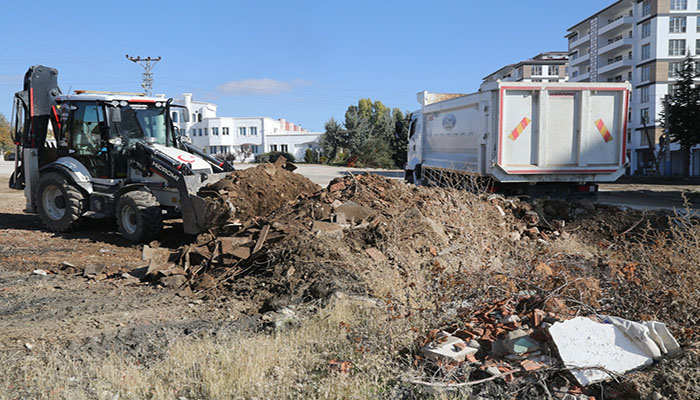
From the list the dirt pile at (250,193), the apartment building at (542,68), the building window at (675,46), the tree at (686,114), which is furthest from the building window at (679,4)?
the dirt pile at (250,193)

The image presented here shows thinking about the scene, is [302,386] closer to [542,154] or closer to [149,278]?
[149,278]

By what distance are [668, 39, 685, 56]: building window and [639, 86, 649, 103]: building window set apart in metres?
4.03

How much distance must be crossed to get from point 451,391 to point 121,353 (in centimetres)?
282

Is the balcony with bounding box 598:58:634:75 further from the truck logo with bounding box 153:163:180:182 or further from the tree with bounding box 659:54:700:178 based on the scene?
the truck logo with bounding box 153:163:180:182

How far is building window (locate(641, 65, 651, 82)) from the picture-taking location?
5806 centimetres

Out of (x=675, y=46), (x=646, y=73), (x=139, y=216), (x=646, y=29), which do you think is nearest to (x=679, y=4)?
(x=646, y=29)

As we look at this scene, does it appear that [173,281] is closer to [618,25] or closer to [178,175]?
[178,175]

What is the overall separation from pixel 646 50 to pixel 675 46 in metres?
2.70

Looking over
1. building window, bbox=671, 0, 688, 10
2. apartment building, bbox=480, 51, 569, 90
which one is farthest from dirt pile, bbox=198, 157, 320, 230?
apartment building, bbox=480, 51, 569, 90

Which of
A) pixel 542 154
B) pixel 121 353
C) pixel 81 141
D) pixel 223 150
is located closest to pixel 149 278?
pixel 121 353

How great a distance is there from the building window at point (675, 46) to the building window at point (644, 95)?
13.2ft

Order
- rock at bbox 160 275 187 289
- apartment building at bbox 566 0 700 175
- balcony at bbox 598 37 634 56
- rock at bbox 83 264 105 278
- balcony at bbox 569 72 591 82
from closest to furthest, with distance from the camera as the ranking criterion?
rock at bbox 160 275 187 289
rock at bbox 83 264 105 278
apartment building at bbox 566 0 700 175
balcony at bbox 598 37 634 56
balcony at bbox 569 72 591 82

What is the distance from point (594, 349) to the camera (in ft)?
12.6

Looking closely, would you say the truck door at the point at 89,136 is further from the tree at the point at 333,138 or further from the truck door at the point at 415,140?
the tree at the point at 333,138
